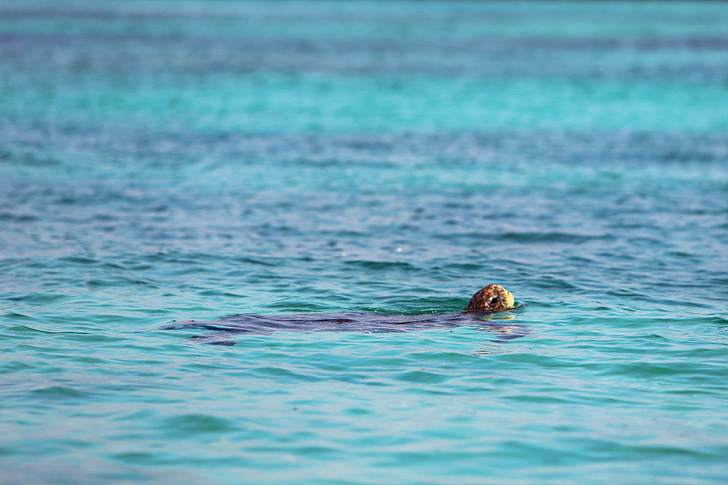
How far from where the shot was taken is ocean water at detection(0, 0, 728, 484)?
8281 mm

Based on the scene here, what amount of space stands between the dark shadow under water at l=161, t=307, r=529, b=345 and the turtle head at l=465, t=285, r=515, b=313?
0.50 ft

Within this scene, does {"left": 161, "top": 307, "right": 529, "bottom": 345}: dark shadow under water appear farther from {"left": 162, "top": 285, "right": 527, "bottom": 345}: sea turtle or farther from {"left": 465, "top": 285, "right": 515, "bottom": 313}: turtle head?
{"left": 465, "top": 285, "right": 515, "bottom": 313}: turtle head

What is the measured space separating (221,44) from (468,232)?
44.1m

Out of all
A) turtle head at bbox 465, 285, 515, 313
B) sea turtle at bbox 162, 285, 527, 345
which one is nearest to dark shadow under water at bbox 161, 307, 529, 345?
sea turtle at bbox 162, 285, 527, 345

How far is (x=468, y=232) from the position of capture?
17438 millimetres

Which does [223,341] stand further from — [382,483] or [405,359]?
[382,483]

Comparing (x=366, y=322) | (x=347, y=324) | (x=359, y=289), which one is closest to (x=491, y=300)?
(x=366, y=322)

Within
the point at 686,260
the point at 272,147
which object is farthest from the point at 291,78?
the point at 686,260

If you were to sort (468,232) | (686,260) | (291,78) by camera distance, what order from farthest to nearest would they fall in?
(291,78) → (468,232) → (686,260)

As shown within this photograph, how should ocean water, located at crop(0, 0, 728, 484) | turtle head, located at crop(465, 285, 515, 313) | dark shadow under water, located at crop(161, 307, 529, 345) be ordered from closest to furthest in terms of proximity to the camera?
ocean water, located at crop(0, 0, 728, 484) → dark shadow under water, located at crop(161, 307, 529, 345) → turtle head, located at crop(465, 285, 515, 313)

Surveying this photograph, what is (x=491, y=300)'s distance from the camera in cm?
1232

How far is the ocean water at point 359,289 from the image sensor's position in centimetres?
828

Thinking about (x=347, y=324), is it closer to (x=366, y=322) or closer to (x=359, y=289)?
(x=366, y=322)

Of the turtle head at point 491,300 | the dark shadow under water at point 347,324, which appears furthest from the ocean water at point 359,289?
the turtle head at point 491,300
